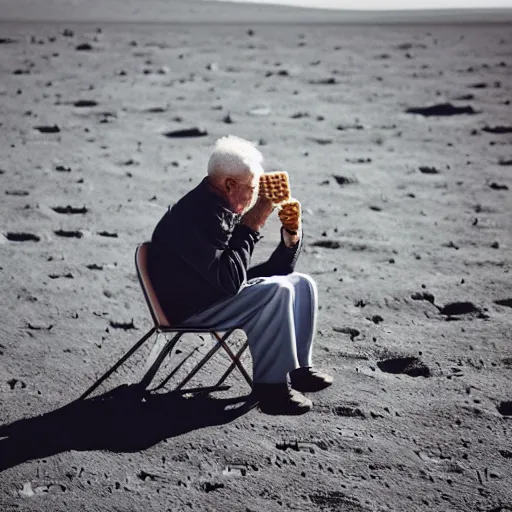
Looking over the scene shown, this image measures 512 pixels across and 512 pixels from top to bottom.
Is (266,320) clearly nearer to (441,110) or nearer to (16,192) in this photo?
(16,192)

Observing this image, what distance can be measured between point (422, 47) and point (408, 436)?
12166mm

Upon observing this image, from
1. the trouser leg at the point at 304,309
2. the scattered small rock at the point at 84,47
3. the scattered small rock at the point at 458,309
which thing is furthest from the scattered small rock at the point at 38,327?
the scattered small rock at the point at 84,47

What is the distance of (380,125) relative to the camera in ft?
35.5

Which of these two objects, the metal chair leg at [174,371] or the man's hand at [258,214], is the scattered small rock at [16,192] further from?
the man's hand at [258,214]

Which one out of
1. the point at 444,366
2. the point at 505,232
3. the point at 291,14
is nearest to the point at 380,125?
the point at 505,232

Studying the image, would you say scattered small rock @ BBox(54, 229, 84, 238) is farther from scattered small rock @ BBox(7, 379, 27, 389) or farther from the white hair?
the white hair

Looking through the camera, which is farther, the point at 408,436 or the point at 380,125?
the point at 380,125

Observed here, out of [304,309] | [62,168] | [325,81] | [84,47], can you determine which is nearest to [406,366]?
[304,309]

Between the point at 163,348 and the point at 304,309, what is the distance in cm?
89

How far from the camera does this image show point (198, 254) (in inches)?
161

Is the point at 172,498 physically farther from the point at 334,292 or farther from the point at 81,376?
the point at 334,292

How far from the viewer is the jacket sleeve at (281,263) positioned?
4578mm

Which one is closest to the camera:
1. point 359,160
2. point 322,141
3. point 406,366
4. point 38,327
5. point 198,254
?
point 198,254

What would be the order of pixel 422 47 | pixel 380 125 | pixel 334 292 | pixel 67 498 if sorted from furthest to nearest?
pixel 422 47
pixel 380 125
pixel 334 292
pixel 67 498
